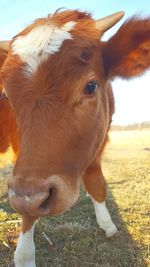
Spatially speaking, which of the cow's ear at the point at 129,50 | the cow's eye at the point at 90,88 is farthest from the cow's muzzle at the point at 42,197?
the cow's ear at the point at 129,50

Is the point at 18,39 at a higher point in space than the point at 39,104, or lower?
higher

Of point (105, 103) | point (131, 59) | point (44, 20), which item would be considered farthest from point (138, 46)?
point (44, 20)

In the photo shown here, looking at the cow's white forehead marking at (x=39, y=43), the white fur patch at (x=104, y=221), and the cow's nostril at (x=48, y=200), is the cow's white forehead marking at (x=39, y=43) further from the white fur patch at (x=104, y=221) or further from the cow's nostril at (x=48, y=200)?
the white fur patch at (x=104, y=221)

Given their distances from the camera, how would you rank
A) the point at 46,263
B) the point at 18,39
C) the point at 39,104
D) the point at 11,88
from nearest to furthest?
the point at 39,104, the point at 11,88, the point at 18,39, the point at 46,263

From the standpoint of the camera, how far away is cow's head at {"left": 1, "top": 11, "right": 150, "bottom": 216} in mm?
3348

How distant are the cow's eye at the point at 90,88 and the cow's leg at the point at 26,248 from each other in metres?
1.88

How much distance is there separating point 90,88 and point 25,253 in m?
2.14

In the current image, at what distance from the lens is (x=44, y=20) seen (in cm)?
425

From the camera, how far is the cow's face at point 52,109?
332 centimetres

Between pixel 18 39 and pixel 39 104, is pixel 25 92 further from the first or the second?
pixel 18 39

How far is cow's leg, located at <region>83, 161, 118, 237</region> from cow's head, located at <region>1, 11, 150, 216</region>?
1.90 metres

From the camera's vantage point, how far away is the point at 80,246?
5426mm

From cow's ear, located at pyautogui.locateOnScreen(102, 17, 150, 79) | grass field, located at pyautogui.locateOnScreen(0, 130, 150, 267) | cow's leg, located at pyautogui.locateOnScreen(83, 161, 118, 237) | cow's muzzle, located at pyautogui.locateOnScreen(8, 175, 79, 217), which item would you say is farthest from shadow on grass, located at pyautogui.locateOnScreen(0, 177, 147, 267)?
cow's ear, located at pyautogui.locateOnScreen(102, 17, 150, 79)

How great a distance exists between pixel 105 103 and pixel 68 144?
983 mm
